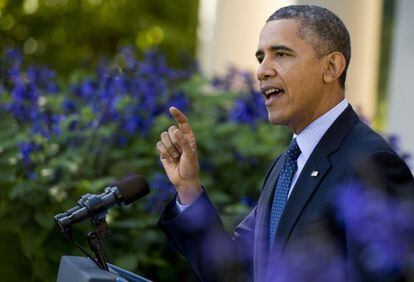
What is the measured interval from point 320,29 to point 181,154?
570 mm

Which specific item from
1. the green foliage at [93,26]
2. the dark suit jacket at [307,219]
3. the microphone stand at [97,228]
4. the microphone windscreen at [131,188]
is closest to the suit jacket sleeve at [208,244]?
the dark suit jacket at [307,219]

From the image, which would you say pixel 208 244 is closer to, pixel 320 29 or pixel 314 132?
pixel 314 132

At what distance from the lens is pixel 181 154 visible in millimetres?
3480

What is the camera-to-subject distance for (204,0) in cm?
998

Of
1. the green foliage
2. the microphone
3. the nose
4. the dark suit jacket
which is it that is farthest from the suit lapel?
the green foliage

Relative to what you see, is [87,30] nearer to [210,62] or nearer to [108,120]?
[210,62]

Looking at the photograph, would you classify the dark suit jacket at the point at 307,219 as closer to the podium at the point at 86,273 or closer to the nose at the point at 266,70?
the nose at the point at 266,70

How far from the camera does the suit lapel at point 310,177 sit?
3.20m

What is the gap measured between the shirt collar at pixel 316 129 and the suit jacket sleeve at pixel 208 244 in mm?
377

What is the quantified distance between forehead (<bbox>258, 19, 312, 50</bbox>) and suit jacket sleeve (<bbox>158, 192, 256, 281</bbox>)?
1.79ft

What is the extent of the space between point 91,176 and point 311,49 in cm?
317

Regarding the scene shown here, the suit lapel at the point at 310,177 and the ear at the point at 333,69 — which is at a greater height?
the ear at the point at 333,69

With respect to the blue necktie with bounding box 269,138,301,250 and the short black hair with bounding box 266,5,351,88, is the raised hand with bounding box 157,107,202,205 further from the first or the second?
the short black hair with bounding box 266,5,351,88

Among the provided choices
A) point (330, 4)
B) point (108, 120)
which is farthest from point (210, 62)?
point (108, 120)
